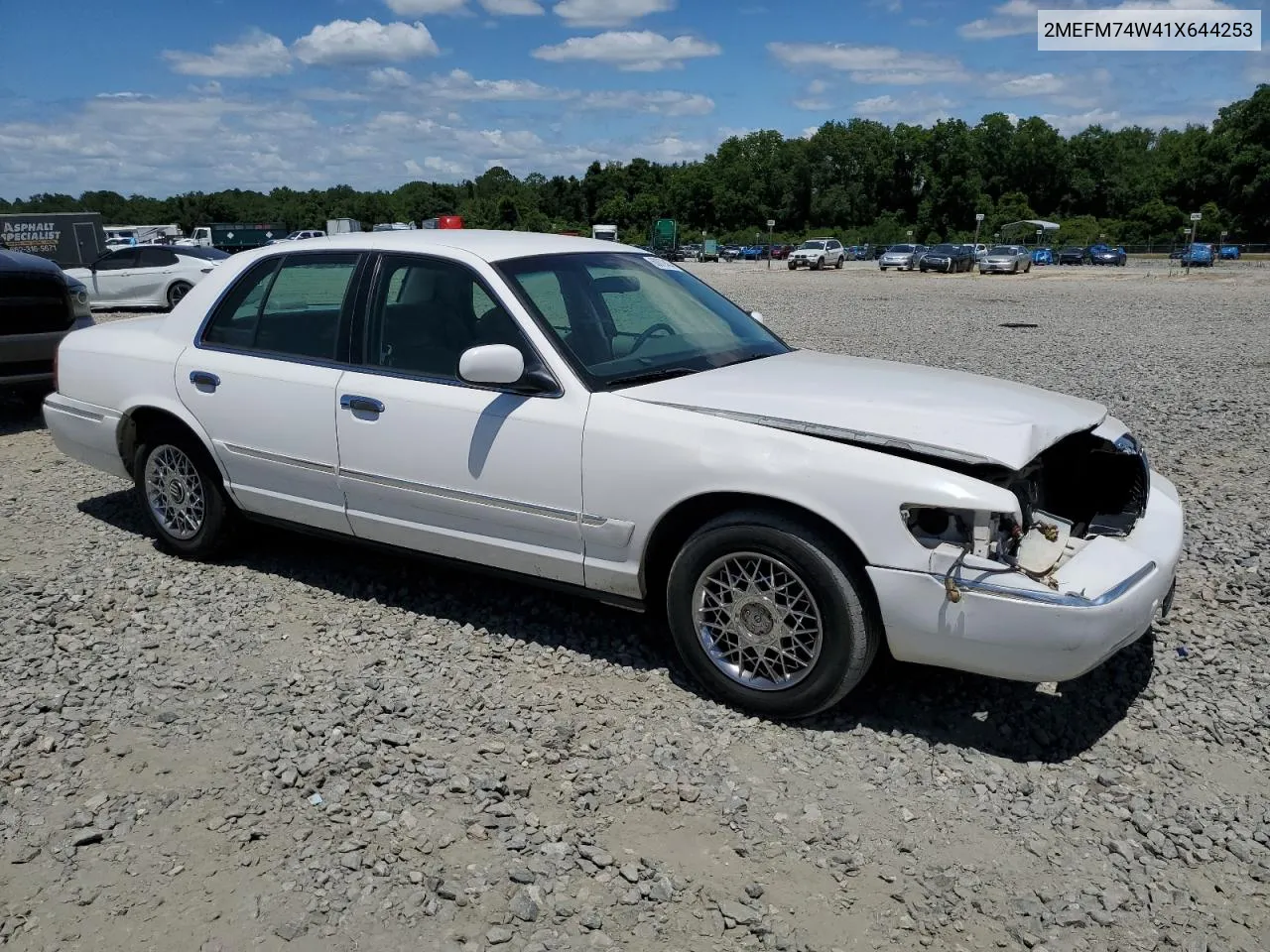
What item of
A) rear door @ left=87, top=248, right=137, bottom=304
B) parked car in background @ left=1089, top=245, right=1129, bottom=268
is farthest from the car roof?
parked car in background @ left=1089, top=245, right=1129, bottom=268

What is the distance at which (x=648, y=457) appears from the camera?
150 inches

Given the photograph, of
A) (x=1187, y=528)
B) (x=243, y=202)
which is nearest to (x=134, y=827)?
(x=1187, y=528)

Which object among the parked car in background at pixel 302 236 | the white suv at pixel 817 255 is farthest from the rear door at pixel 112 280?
the white suv at pixel 817 255

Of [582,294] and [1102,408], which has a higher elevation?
[582,294]

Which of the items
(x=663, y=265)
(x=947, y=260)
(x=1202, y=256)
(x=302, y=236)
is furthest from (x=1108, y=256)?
(x=663, y=265)

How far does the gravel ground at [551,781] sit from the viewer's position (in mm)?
2814

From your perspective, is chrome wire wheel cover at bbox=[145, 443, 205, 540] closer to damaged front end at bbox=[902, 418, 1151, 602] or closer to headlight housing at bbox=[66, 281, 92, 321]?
damaged front end at bbox=[902, 418, 1151, 602]

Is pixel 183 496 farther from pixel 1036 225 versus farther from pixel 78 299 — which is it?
pixel 1036 225

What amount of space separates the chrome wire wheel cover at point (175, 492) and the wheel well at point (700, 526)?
2.56 metres

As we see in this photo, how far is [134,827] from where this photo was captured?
3.22m

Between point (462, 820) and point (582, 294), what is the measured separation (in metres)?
A: 2.33

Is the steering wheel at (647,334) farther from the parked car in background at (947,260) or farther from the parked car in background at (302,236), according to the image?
the parked car in background at (947,260)

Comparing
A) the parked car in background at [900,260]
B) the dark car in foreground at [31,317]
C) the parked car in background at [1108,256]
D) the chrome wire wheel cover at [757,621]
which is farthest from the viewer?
the parked car in background at [1108,256]

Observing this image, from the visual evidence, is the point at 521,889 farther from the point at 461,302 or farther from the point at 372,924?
the point at 461,302
